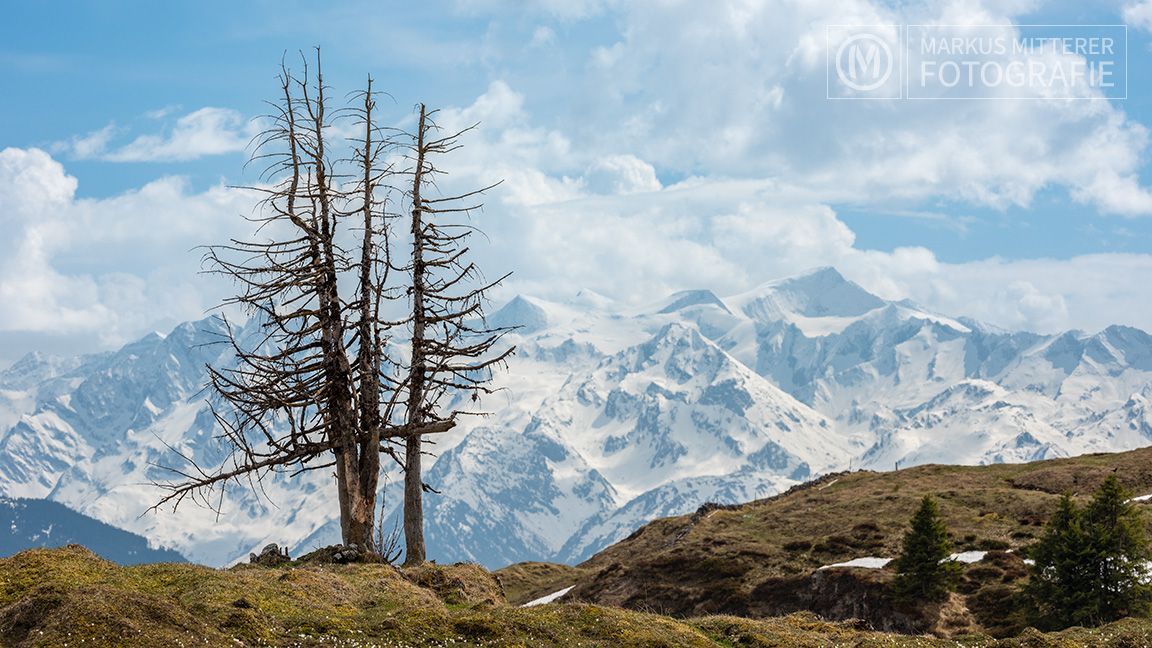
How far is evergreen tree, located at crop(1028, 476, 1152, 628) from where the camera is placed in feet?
125

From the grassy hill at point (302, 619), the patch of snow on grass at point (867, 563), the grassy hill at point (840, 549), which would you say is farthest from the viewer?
the patch of snow on grass at point (867, 563)

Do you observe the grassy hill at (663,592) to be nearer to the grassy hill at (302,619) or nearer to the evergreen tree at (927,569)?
the grassy hill at (302,619)

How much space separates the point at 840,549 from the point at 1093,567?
18151 millimetres

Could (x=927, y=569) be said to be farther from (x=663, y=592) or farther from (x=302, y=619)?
(x=302, y=619)

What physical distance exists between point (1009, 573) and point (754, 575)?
1265 centimetres

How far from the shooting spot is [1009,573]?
48.2 meters

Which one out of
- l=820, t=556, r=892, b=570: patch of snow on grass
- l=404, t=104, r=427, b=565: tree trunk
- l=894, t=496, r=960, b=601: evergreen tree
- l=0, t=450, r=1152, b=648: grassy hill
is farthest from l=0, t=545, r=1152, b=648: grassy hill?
l=820, t=556, r=892, b=570: patch of snow on grass

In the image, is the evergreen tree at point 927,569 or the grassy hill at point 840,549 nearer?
the evergreen tree at point 927,569

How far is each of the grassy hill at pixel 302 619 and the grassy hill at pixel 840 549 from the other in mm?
15658

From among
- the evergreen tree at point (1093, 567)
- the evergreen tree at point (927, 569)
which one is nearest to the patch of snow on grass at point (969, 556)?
the evergreen tree at point (927, 569)

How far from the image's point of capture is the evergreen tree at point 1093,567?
38.1m

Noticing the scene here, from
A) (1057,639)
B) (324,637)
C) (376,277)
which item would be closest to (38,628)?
(324,637)

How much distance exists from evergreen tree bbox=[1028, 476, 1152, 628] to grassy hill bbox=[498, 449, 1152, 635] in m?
2.67

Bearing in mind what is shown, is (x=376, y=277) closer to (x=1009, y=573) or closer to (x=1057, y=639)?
(x=1057, y=639)
